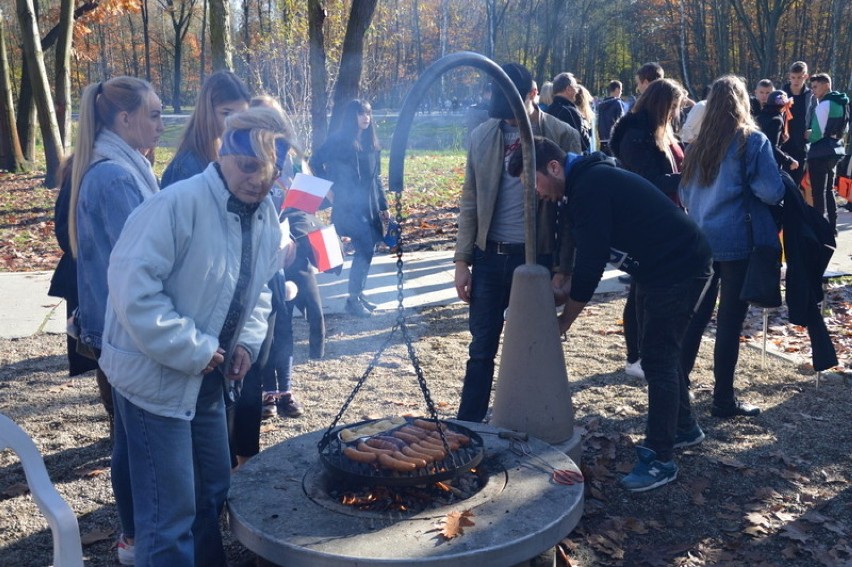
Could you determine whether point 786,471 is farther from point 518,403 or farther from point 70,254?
point 70,254

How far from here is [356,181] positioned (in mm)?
7848

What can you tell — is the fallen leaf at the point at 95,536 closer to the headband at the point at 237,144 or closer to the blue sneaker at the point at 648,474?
the headband at the point at 237,144

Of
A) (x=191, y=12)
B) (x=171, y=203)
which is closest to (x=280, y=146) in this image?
(x=171, y=203)

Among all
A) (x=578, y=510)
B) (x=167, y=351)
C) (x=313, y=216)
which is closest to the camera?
(x=167, y=351)

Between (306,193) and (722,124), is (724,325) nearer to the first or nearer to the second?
(722,124)

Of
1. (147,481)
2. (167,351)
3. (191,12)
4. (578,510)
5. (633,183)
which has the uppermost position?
(191,12)

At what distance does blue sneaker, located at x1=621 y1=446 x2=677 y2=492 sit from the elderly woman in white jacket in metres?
2.48

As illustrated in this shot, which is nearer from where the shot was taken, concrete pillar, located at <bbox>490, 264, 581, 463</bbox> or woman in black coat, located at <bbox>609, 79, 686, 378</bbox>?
concrete pillar, located at <bbox>490, 264, 581, 463</bbox>

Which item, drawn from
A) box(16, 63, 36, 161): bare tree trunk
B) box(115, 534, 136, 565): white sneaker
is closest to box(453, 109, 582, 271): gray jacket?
box(115, 534, 136, 565): white sneaker

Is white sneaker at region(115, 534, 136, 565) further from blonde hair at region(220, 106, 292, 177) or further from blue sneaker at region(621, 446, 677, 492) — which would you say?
blue sneaker at region(621, 446, 677, 492)

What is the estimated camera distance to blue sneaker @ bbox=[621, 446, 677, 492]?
179 inches

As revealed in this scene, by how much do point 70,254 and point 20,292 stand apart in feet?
18.3

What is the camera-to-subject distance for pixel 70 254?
13.1ft

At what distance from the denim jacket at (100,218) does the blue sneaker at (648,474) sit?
281 cm
